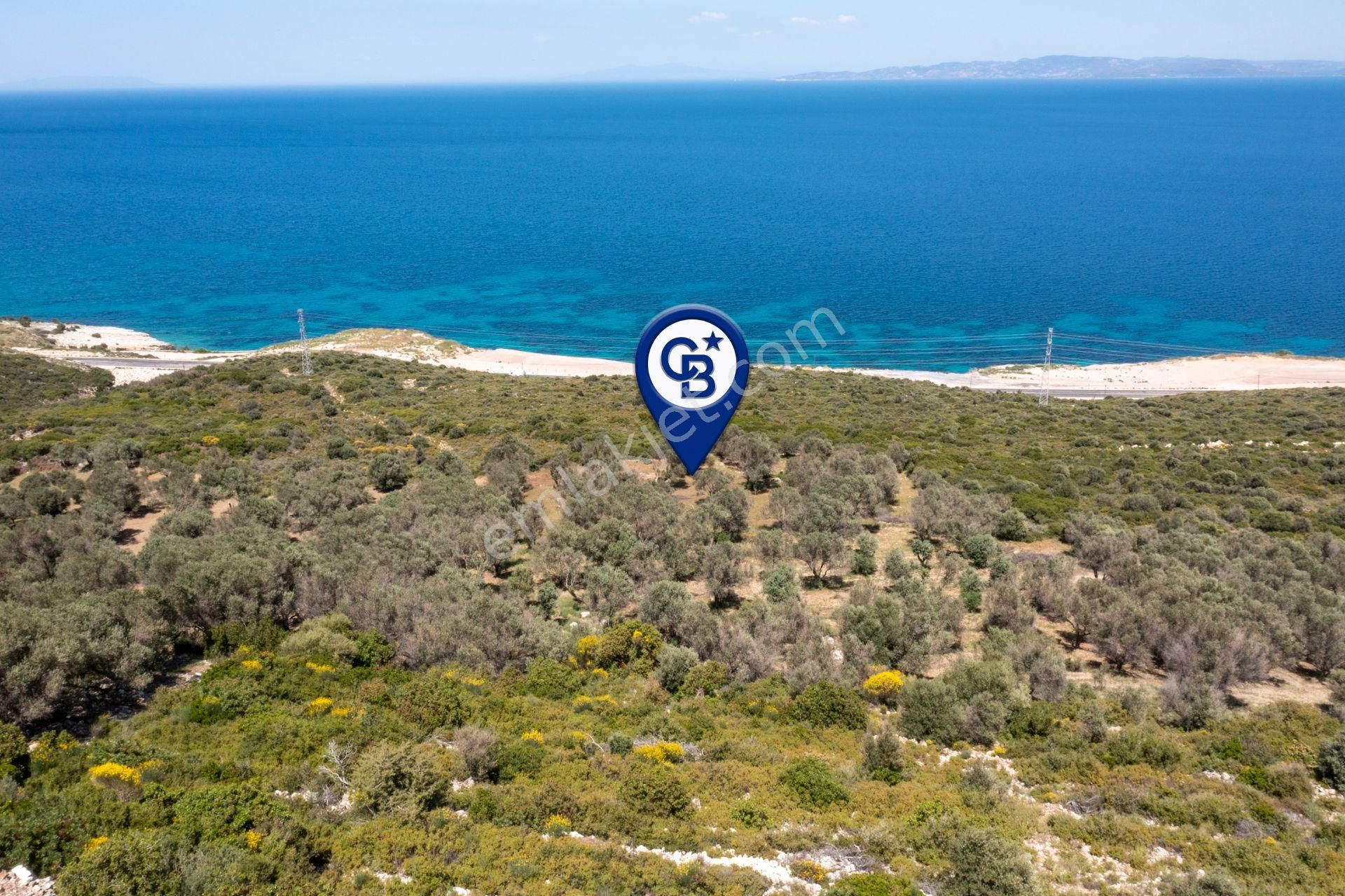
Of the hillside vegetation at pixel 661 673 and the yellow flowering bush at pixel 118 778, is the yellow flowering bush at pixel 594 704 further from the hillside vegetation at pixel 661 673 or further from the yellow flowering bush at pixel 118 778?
the yellow flowering bush at pixel 118 778

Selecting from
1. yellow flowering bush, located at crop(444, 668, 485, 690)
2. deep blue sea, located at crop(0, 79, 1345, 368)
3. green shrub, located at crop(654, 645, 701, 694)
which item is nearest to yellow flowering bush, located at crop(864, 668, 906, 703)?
green shrub, located at crop(654, 645, 701, 694)

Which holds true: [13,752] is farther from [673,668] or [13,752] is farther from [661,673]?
[673,668]

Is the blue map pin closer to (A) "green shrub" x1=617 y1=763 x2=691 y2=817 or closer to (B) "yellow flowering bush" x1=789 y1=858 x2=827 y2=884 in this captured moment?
(A) "green shrub" x1=617 y1=763 x2=691 y2=817

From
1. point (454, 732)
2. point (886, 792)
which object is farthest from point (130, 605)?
point (886, 792)

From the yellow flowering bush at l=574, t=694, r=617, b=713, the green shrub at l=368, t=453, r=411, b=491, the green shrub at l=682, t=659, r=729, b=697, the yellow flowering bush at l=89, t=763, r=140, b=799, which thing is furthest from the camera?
the green shrub at l=368, t=453, r=411, b=491

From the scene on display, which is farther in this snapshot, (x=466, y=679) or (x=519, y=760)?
(x=466, y=679)

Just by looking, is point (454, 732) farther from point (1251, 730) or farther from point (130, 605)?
point (1251, 730)

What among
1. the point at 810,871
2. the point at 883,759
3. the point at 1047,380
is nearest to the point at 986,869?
the point at 810,871
